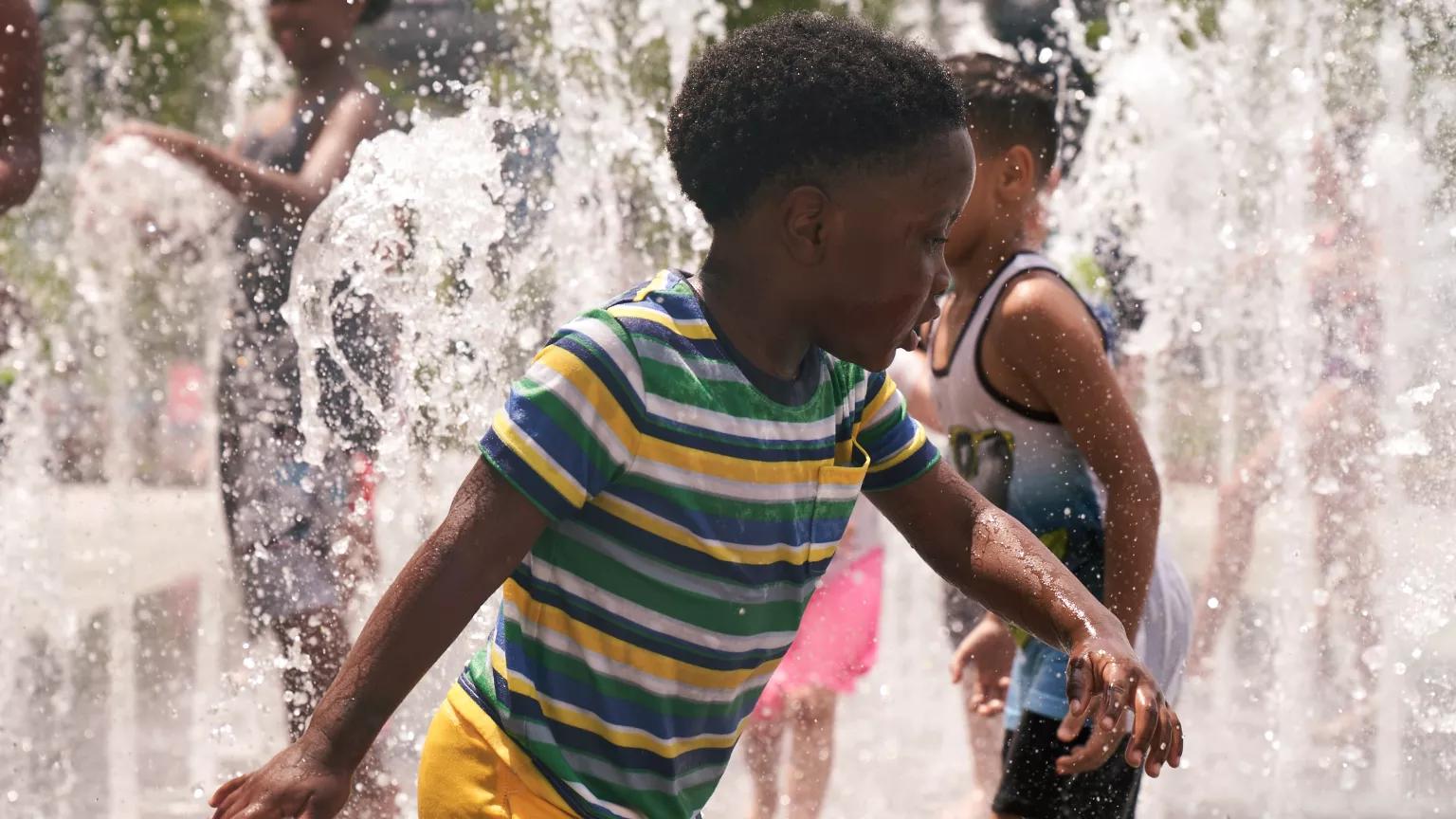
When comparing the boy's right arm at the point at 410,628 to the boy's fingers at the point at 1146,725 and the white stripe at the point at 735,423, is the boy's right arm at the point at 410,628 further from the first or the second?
the boy's fingers at the point at 1146,725

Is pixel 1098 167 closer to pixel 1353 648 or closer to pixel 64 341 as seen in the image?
pixel 1353 648

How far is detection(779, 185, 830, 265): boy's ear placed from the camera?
185 centimetres

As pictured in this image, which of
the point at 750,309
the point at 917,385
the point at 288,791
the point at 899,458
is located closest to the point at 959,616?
the point at 917,385

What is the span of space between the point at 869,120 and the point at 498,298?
2.42m

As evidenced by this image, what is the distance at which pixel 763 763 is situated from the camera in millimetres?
4062

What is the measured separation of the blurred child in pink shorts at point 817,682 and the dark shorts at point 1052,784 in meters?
1.44

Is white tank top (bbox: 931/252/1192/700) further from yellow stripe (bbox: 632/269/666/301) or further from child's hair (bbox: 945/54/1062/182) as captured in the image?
yellow stripe (bbox: 632/269/666/301)

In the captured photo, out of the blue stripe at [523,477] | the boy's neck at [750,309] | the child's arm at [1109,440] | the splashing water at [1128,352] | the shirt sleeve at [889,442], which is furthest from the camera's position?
the splashing water at [1128,352]

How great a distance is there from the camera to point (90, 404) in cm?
959

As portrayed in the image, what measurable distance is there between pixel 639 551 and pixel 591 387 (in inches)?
7.3

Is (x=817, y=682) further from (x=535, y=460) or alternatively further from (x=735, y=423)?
(x=535, y=460)

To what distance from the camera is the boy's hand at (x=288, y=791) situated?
1552 mm

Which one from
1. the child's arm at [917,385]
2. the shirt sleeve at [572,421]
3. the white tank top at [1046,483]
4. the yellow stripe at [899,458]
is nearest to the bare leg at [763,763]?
the child's arm at [917,385]

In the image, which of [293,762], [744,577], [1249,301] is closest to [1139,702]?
[744,577]
